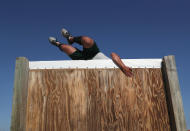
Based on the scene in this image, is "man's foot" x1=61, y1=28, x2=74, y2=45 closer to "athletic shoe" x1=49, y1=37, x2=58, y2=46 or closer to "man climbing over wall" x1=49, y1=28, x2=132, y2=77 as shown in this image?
"man climbing over wall" x1=49, y1=28, x2=132, y2=77

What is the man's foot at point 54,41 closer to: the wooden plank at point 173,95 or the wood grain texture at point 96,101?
the wood grain texture at point 96,101

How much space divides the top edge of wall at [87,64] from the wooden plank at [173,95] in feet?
0.64

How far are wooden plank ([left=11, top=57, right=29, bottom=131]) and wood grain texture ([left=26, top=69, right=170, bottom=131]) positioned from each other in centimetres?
9

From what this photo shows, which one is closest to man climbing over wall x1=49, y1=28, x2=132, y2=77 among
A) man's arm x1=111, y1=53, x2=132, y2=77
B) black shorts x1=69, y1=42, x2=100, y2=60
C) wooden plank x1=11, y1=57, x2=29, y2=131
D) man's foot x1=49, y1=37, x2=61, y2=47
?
black shorts x1=69, y1=42, x2=100, y2=60

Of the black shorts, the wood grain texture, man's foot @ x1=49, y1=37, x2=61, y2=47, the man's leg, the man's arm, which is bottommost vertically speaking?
the wood grain texture

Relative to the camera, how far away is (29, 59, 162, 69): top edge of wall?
3.74 m

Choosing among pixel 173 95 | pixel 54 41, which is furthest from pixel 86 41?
pixel 173 95

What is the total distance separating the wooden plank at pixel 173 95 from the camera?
337 centimetres

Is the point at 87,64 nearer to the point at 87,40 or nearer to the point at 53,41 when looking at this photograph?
the point at 87,40

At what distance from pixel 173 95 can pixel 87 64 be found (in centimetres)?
171

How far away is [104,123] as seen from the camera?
3373 mm

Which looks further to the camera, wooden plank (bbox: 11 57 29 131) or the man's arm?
the man's arm

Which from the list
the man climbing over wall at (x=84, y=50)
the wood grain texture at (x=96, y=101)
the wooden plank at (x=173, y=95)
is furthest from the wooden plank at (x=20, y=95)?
the wooden plank at (x=173, y=95)

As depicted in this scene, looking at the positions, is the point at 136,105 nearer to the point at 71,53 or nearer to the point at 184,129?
the point at 184,129
